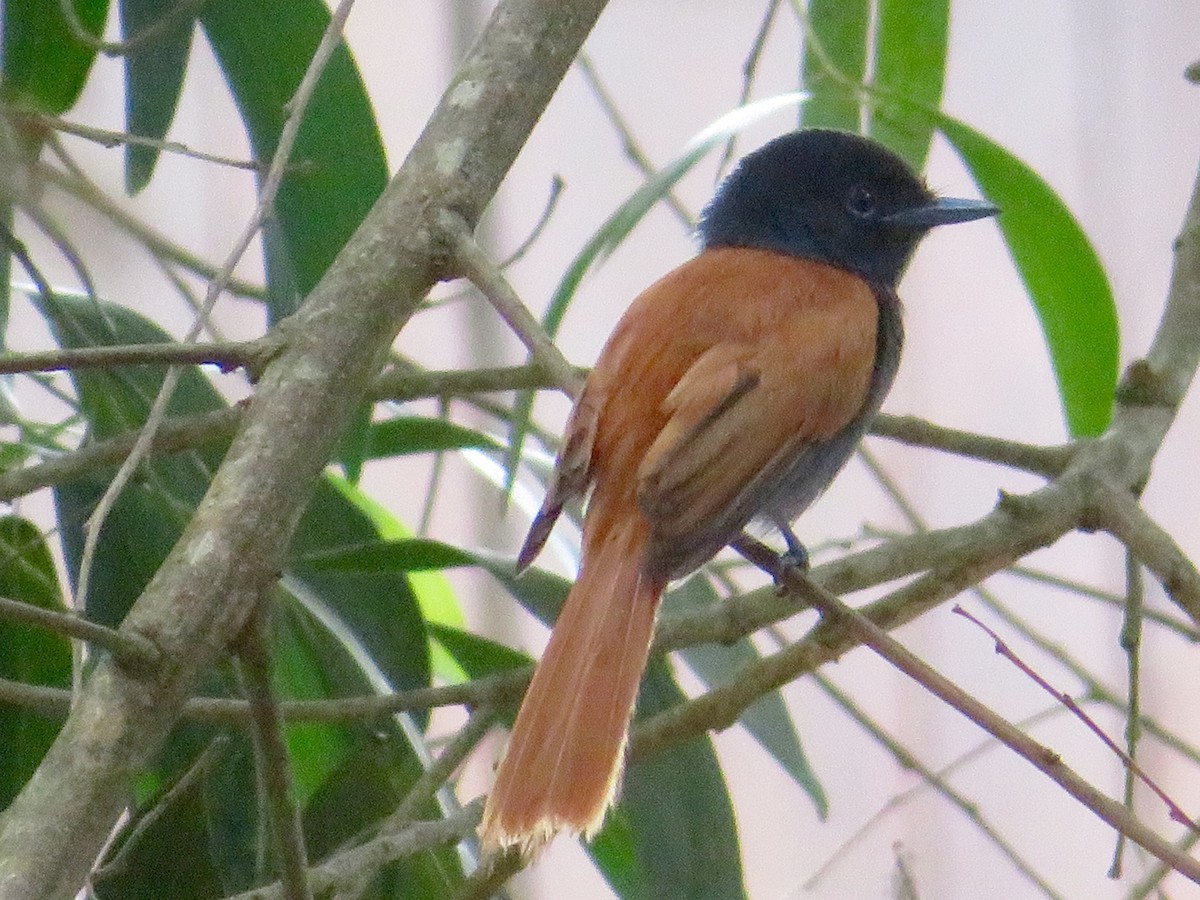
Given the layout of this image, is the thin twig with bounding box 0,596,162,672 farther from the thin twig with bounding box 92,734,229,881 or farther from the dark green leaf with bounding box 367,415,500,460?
the dark green leaf with bounding box 367,415,500,460

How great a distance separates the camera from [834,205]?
2219mm

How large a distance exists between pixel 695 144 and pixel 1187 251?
23.1 inches

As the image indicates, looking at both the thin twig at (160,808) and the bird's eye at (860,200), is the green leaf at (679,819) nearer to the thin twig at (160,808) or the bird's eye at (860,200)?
the thin twig at (160,808)

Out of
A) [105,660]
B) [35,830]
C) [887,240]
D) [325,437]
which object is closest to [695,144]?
[887,240]

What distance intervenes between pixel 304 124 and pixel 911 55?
773 millimetres

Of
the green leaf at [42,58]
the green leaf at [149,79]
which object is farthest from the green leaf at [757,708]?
the green leaf at [42,58]

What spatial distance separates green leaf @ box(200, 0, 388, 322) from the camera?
1722mm

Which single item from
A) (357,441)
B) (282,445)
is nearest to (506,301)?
(282,445)

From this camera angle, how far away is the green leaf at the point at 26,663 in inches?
68.4

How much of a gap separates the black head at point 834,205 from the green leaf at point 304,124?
68cm

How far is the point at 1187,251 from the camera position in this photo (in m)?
1.83

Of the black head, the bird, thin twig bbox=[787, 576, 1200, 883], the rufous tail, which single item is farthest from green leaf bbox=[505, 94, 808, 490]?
thin twig bbox=[787, 576, 1200, 883]

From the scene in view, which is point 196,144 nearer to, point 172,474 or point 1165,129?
point 172,474

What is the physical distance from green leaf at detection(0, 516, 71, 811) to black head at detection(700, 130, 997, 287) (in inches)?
41.1
